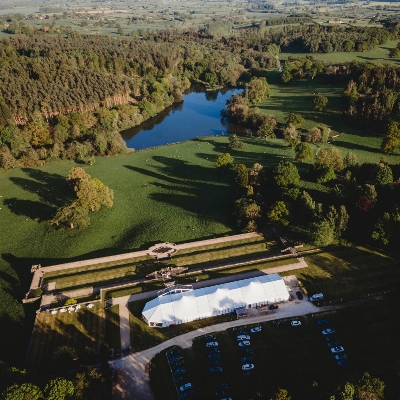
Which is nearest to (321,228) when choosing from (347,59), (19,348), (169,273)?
(169,273)

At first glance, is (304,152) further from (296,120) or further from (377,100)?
(377,100)

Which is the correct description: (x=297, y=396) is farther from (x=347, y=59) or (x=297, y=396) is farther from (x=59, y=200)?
(x=347, y=59)

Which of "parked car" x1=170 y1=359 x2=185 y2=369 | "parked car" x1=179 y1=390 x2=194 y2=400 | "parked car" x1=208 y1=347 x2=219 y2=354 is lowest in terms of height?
"parked car" x1=179 y1=390 x2=194 y2=400

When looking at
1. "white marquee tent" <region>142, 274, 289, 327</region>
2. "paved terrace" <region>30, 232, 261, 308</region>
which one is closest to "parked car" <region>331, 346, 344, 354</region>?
"white marquee tent" <region>142, 274, 289, 327</region>

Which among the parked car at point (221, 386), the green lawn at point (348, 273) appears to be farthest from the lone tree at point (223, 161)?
the parked car at point (221, 386)

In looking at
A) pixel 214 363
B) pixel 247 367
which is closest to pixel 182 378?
pixel 214 363

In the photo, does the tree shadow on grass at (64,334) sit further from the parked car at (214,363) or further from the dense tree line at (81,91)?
the dense tree line at (81,91)

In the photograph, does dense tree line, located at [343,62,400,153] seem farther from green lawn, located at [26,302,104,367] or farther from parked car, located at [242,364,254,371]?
green lawn, located at [26,302,104,367]
